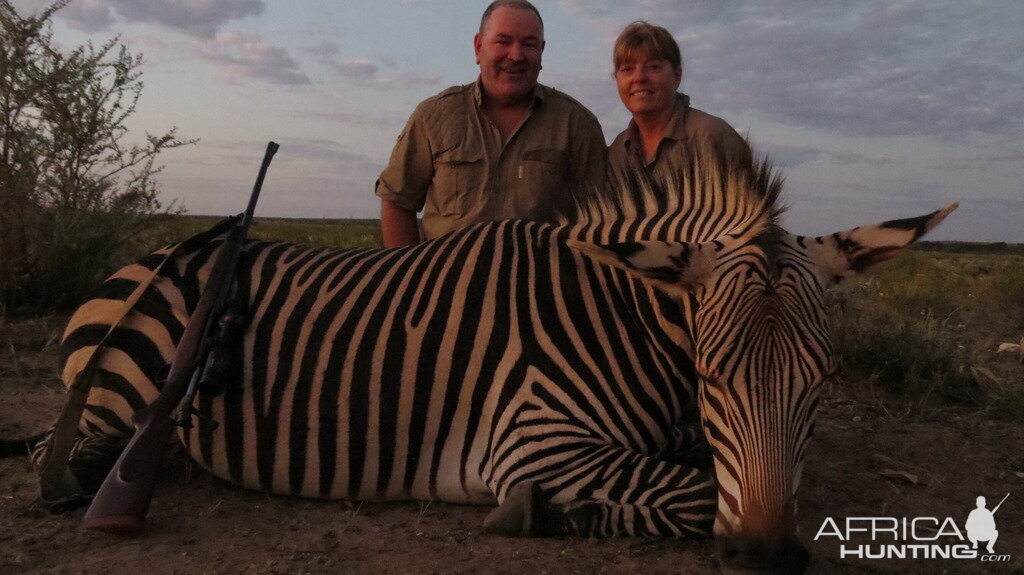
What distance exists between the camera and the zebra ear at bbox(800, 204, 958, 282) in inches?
107

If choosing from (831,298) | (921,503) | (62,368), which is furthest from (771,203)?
(831,298)

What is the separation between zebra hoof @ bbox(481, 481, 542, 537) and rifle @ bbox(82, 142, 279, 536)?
120 centimetres

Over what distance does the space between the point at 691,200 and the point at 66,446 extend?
8.60ft

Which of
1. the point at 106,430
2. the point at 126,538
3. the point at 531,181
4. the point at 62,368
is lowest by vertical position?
the point at 126,538

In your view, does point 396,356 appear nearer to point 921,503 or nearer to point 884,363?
point 921,503

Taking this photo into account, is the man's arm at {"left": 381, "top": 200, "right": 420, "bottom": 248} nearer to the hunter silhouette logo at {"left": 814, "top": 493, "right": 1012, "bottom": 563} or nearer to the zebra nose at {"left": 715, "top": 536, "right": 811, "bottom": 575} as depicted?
the hunter silhouette logo at {"left": 814, "top": 493, "right": 1012, "bottom": 563}

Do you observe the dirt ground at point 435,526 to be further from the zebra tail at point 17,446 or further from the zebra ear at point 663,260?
the zebra ear at point 663,260

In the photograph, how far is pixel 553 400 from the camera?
9.59 ft

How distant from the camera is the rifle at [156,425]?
264 centimetres

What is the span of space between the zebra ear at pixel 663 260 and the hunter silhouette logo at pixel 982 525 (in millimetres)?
1524

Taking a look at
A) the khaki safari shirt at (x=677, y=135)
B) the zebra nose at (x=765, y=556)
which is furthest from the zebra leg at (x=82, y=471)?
the khaki safari shirt at (x=677, y=135)

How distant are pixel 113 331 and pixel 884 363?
478 centimetres

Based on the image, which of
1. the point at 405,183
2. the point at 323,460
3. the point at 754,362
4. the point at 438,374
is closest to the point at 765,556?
the point at 754,362

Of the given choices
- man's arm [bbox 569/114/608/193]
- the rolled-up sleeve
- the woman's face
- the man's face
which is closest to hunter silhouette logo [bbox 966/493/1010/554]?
the woman's face
